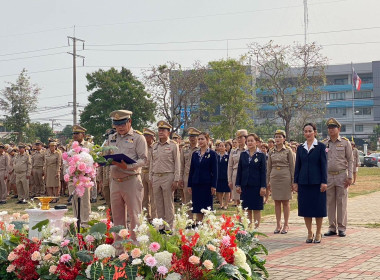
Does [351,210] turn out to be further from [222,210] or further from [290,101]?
[290,101]

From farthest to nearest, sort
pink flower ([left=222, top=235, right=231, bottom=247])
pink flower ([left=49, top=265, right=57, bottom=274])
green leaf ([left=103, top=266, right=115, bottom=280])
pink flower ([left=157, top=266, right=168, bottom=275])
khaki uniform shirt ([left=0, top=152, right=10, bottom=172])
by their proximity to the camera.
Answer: khaki uniform shirt ([left=0, top=152, right=10, bottom=172]) < pink flower ([left=222, top=235, right=231, bottom=247]) < pink flower ([left=49, top=265, right=57, bottom=274]) < green leaf ([left=103, top=266, right=115, bottom=280]) < pink flower ([left=157, top=266, right=168, bottom=275])

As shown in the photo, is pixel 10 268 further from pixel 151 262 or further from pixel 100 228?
pixel 151 262

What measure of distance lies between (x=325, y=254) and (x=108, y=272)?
4442mm

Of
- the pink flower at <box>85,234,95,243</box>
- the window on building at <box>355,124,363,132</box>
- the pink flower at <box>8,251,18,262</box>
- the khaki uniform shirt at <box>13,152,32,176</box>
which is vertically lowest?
the pink flower at <box>8,251,18,262</box>

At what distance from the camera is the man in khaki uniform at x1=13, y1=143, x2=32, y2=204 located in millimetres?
20594

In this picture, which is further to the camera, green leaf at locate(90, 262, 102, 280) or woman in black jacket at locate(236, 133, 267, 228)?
woman in black jacket at locate(236, 133, 267, 228)

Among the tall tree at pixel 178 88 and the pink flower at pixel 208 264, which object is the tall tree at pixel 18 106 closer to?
the tall tree at pixel 178 88

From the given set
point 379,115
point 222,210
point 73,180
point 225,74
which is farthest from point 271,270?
point 379,115

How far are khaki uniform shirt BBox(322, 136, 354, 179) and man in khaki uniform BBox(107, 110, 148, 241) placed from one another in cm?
431

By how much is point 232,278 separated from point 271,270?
1.83m

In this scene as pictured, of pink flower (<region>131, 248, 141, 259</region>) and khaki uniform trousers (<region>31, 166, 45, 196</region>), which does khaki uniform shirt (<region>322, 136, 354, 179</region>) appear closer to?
pink flower (<region>131, 248, 141, 259</region>)

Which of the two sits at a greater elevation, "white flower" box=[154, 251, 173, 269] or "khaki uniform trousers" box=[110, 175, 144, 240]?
"khaki uniform trousers" box=[110, 175, 144, 240]

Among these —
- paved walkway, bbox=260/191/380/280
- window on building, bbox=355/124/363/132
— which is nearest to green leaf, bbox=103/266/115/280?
paved walkway, bbox=260/191/380/280

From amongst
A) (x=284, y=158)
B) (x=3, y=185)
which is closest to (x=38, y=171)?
(x=3, y=185)
